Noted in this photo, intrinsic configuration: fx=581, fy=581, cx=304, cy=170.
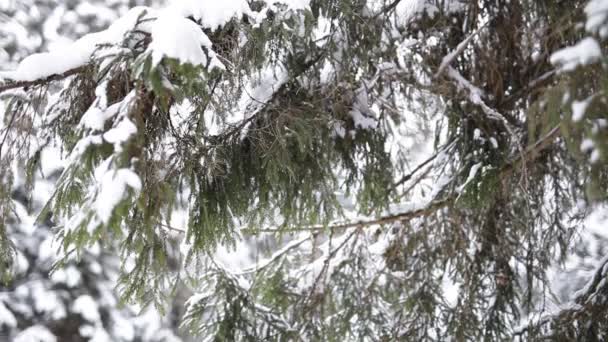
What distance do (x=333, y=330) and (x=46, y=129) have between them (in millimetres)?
2124

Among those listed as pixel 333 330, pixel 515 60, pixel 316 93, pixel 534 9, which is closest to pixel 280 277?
pixel 333 330

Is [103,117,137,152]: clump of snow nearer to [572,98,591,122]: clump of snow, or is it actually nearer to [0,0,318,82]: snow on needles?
[0,0,318,82]: snow on needles

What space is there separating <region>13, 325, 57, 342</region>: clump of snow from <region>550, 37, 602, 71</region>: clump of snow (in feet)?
20.9

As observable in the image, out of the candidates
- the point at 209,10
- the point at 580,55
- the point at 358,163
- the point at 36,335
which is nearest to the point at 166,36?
the point at 209,10

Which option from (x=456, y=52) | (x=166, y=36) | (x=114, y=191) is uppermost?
(x=456, y=52)

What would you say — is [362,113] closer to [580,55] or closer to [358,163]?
[358,163]

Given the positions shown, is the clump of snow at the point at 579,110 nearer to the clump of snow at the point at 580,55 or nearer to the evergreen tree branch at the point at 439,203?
the clump of snow at the point at 580,55

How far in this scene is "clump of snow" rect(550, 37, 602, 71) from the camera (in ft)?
4.28

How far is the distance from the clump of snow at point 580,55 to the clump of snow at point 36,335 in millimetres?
6358

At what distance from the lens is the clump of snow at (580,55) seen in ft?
4.28

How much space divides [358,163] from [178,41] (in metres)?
1.61

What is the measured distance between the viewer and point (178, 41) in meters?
1.53

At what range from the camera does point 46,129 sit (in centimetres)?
231

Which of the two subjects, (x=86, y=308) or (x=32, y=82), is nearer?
(x=32, y=82)
